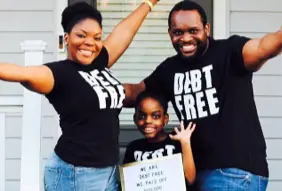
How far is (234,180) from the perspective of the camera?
2686 millimetres

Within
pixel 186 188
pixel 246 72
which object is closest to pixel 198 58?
pixel 246 72

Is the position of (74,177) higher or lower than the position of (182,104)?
lower

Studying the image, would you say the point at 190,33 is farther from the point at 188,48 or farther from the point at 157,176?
the point at 157,176

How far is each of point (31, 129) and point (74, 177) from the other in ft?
2.15

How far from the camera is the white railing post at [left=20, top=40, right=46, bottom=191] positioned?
3.16 metres

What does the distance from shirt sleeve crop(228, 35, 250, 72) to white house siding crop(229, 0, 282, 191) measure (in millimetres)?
1988

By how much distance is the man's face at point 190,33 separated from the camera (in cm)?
276

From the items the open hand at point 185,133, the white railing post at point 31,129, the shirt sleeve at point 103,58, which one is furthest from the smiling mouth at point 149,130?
the white railing post at point 31,129

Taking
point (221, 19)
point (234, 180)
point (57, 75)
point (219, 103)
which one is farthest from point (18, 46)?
point (234, 180)

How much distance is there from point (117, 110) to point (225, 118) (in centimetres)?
48

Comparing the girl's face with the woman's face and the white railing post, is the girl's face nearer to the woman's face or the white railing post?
the woman's face

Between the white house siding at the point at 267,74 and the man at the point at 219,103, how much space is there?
6.31 ft

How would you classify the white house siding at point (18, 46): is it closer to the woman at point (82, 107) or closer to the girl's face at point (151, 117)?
the girl's face at point (151, 117)

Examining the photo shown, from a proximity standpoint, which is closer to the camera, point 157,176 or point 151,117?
point 157,176
